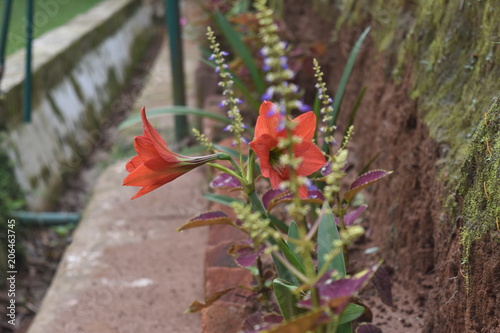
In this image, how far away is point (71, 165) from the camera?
4.38m

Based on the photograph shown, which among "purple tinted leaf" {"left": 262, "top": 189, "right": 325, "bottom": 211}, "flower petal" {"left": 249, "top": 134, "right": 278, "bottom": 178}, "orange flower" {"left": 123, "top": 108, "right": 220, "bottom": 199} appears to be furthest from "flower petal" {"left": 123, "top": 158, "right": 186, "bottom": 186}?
"purple tinted leaf" {"left": 262, "top": 189, "right": 325, "bottom": 211}

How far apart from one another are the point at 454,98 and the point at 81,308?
1.46 m

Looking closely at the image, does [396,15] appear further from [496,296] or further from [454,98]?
[496,296]

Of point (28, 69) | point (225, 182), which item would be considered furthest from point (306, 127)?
point (28, 69)

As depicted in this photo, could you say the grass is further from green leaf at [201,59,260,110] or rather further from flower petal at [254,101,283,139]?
flower petal at [254,101,283,139]

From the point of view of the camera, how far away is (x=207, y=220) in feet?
4.65

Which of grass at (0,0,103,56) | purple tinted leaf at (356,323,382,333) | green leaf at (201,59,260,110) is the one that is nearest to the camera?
purple tinted leaf at (356,323,382,333)

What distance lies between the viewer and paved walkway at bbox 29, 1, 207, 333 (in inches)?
84.6

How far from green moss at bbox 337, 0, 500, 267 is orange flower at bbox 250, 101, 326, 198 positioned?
348 mm


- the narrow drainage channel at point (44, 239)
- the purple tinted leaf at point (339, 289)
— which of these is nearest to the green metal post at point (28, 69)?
the narrow drainage channel at point (44, 239)

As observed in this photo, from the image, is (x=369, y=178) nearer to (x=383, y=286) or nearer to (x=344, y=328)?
(x=383, y=286)

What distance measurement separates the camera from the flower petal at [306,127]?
1.07 meters

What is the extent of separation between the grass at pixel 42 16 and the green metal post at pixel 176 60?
1410mm

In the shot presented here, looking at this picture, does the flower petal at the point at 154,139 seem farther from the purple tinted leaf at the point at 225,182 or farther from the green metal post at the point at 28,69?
the green metal post at the point at 28,69
